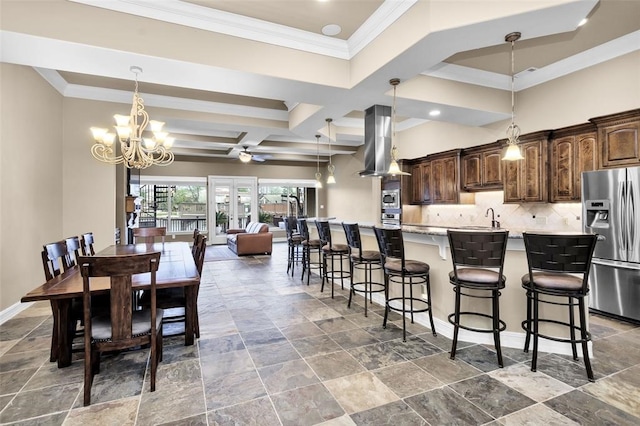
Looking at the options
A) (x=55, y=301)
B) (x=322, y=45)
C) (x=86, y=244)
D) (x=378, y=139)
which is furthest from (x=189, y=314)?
(x=378, y=139)

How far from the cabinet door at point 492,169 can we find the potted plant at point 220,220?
868 cm

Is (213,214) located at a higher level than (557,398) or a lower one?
higher

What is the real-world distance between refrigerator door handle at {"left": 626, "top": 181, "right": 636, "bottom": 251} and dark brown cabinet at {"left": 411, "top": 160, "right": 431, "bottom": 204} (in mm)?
3167

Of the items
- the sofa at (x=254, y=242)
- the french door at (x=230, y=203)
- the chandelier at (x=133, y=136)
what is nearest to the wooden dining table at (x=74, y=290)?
the chandelier at (x=133, y=136)

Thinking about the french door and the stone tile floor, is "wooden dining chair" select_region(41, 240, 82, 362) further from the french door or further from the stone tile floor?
the french door

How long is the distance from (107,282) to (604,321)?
5046 millimetres

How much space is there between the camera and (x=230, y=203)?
11.3 meters

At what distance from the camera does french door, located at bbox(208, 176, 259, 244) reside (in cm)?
1102

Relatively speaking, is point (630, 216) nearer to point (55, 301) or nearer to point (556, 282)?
point (556, 282)

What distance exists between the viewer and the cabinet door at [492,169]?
16.6 feet

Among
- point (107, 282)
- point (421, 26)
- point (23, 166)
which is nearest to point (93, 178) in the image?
point (23, 166)

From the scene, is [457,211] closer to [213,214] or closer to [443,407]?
[443,407]

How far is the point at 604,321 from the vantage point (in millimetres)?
3609

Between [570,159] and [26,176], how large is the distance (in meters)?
6.90
